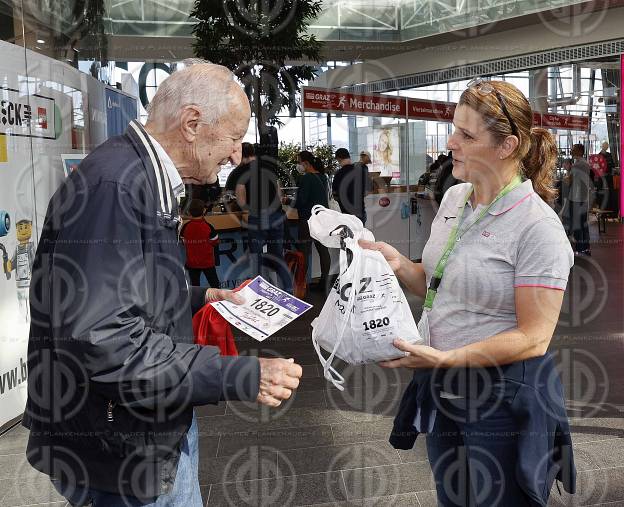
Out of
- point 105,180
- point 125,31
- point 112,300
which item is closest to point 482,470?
point 112,300

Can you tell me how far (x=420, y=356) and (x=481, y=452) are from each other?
0.28 meters

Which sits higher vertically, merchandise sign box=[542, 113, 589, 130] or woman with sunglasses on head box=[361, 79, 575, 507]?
merchandise sign box=[542, 113, 589, 130]

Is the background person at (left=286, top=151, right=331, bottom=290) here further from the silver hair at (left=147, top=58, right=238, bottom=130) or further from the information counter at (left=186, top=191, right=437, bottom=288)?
the silver hair at (left=147, top=58, right=238, bottom=130)

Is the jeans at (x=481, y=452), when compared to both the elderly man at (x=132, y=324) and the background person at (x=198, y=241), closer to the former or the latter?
the elderly man at (x=132, y=324)

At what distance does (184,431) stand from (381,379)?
3.58 meters

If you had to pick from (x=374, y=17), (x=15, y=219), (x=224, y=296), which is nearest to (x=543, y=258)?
(x=224, y=296)

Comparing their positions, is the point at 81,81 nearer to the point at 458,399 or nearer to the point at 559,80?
the point at 458,399

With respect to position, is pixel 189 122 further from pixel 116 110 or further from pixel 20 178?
pixel 116 110

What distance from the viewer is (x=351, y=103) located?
9.43 metres

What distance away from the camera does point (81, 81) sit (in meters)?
4.94

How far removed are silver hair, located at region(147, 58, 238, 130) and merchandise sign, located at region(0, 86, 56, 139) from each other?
2730 millimetres

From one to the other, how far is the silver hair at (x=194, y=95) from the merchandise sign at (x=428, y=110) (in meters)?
9.61

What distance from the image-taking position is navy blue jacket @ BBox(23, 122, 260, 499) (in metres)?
1.22

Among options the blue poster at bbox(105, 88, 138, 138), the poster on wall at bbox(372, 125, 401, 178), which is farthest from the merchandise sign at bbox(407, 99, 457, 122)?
the blue poster at bbox(105, 88, 138, 138)
